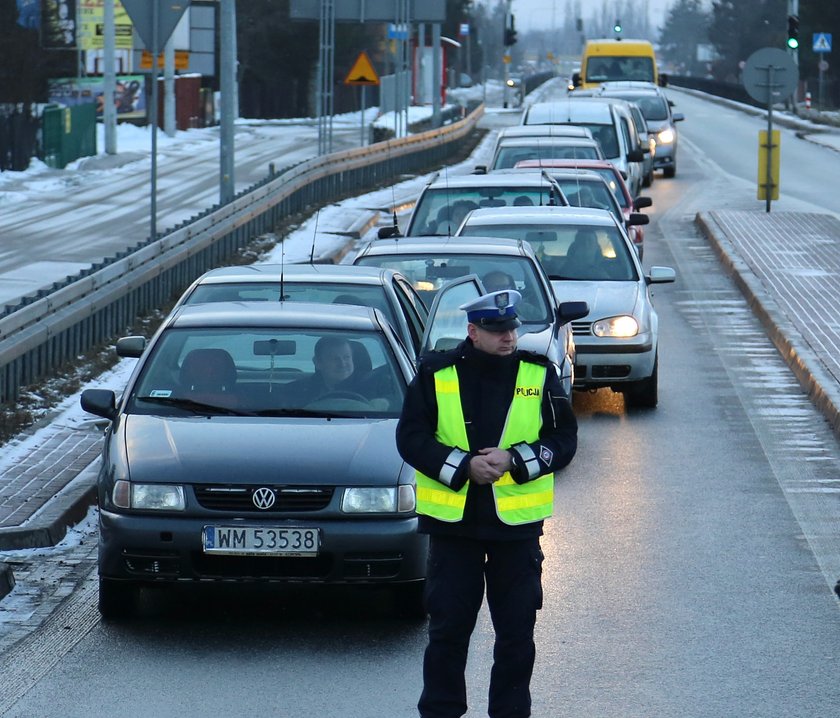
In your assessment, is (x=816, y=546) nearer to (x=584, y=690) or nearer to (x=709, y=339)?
(x=584, y=690)

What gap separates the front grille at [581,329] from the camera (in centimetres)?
1417

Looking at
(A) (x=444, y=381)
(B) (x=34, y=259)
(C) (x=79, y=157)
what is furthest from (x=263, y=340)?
(C) (x=79, y=157)

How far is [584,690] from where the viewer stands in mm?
7039

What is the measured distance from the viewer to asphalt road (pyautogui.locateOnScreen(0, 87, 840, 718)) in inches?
273

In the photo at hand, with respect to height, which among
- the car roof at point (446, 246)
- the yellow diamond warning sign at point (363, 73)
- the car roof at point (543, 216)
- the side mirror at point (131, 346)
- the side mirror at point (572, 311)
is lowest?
the side mirror at point (572, 311)

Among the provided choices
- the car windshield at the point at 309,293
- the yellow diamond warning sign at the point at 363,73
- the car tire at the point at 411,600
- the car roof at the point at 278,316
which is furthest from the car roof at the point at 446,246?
the yellow diamond warning sign at the point at 363,73

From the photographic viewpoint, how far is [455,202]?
1781cm

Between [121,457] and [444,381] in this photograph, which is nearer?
[444,381]

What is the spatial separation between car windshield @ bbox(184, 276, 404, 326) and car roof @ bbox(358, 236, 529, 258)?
9.16ft

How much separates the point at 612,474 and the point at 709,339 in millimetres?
6711

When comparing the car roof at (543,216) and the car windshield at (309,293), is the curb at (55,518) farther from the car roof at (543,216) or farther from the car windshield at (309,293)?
the car roof at (543,216)

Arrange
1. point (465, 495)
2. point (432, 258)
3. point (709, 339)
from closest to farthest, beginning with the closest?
point (465, 495)
point (432, 258)
point (709, 339)

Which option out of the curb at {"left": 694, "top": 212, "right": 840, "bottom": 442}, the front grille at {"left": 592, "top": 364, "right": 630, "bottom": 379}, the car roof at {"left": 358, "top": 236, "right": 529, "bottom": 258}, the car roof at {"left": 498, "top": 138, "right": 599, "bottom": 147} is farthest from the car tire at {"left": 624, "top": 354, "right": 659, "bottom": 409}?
the car roof at {"left": 498, "top": 138, "right": 599, "bottom": 147}

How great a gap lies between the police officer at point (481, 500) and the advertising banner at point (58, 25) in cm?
4871
